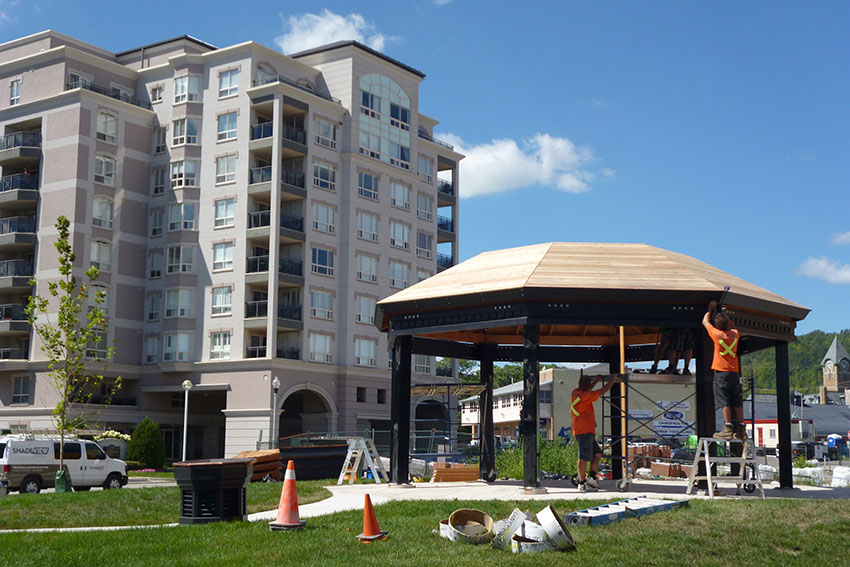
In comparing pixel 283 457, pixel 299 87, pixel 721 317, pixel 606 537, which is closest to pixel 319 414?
pixel 299 87

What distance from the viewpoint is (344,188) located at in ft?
216

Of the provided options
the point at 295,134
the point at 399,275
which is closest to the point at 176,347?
the point at 295,134

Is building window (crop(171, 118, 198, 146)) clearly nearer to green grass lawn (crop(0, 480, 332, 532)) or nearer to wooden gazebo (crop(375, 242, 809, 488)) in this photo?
wooden gazebo (crop(375, 242, 809, 488))

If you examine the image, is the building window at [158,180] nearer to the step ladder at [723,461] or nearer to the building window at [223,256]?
the building window at [223,256]

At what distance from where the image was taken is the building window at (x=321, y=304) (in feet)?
207

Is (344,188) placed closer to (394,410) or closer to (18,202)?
(18,202)

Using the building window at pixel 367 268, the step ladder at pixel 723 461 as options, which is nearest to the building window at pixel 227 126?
the building window at pixel 367 268

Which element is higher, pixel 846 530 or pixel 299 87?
pixel 299 87

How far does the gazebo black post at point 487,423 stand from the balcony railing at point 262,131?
129 feet

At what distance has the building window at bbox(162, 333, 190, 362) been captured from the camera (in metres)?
63.1

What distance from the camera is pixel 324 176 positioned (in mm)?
64688

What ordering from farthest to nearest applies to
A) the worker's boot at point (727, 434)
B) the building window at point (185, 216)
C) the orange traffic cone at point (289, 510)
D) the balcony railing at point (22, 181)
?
the building window at point (185, 216) → the balcony railing at point (22, 181) → the worker's boot at point (727, 434) → the orange traffic cone at point (289, 510)

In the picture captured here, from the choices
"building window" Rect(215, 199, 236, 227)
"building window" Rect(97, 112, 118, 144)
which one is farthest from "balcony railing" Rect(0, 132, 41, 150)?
"building window" Rect(215, 199, 236, 227)

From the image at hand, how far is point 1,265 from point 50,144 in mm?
8933
